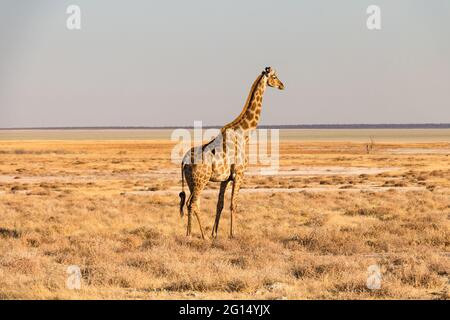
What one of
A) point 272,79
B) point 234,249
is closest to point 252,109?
point 272,79

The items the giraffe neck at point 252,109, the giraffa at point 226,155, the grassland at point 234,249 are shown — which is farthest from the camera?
the giraffe neck at point 252,109


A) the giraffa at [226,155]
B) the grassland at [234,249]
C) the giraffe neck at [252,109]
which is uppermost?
the giraffe neck at [252,109]

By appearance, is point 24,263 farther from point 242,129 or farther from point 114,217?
point 114,217

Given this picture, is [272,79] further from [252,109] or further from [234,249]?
[234,249]

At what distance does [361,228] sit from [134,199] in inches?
521

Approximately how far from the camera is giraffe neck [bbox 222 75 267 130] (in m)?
17.2

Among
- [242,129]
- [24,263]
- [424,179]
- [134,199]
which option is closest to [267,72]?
[242,129]

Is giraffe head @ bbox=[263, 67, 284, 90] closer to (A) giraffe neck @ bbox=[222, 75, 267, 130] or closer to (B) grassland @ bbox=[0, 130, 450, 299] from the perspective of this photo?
(A) giraffe neck @ bbox=[222, 75, 267, 130]

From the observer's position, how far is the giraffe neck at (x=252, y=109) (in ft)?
56.4

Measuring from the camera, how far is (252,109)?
1730 centimetres

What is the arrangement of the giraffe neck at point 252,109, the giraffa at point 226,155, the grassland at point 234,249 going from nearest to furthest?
the grassland at point 234,249 < the giraffa at point 226,155 < the giraffe neck at point 252,109

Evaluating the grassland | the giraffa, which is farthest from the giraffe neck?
the grassland

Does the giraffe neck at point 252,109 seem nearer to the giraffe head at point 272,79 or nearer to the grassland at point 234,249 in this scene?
the giraffe head at point 272,79

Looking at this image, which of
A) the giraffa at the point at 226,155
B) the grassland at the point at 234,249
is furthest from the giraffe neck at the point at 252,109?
the grassland at the point at 234,249
